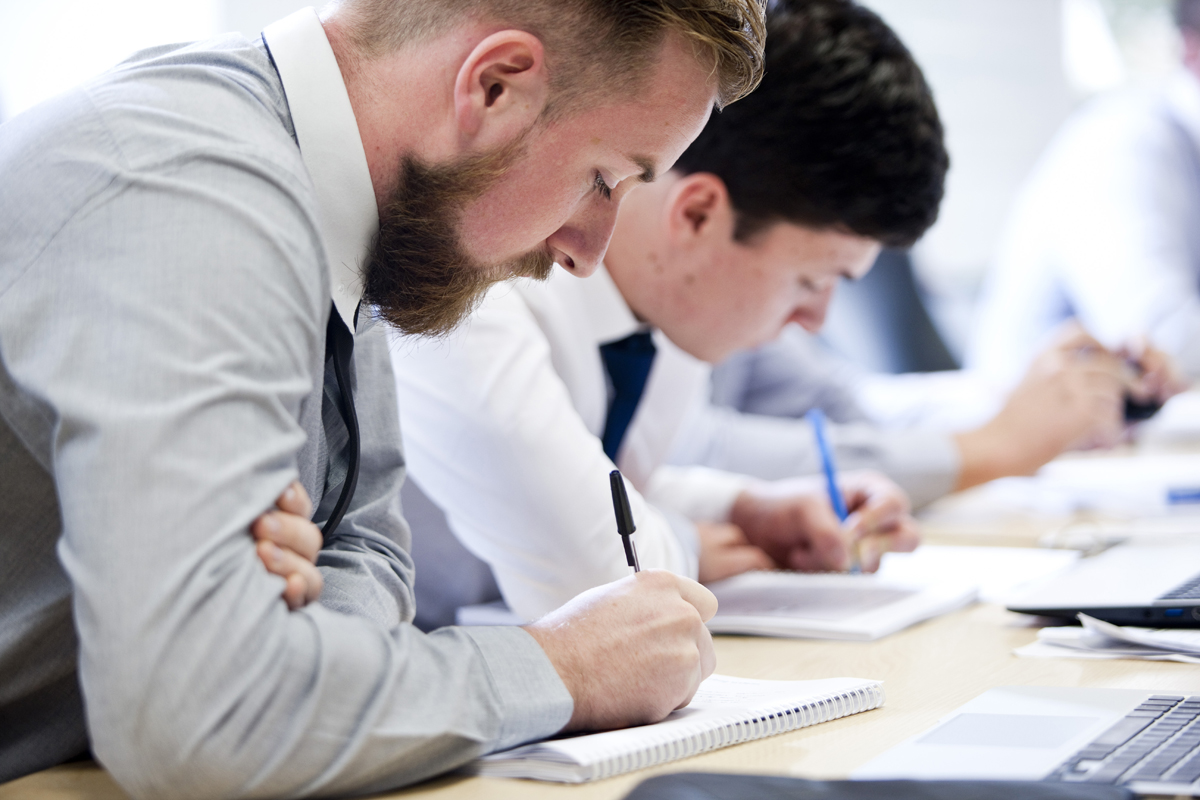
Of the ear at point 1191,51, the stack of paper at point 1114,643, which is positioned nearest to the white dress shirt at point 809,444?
the stack of paper at point 1114,643

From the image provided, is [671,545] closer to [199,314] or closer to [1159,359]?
[199,314]

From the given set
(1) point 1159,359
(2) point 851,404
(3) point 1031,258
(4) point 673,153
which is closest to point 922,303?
(3) point 1031,258

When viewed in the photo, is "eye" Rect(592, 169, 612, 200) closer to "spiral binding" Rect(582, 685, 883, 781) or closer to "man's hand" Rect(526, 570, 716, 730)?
"man's hand" Rect(526, 570, 716, 730)

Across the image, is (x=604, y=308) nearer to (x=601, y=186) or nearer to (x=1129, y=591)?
(x=601, y=186)

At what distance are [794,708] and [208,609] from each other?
397mm

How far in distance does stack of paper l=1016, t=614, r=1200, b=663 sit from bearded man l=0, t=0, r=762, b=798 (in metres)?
0.36

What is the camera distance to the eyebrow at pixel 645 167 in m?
0.83

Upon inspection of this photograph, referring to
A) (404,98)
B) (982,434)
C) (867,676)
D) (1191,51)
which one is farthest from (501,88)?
(1191,51)

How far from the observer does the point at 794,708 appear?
754mm

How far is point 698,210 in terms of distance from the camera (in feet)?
4.56

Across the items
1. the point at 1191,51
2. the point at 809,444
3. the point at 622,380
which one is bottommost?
the point at 809,444

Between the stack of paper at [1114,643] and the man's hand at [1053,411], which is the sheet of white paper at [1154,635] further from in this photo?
the man's hand at [1053,411]

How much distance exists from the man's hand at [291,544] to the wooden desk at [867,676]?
137 millimetres

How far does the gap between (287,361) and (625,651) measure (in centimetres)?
28
